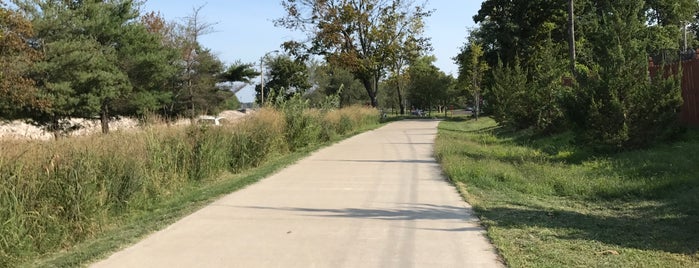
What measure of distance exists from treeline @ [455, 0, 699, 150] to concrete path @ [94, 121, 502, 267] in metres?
5.75

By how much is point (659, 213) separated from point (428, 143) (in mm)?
11935

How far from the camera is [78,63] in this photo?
21969mm

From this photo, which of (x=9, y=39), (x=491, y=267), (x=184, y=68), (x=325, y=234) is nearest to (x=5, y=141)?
(x=325, y=234)

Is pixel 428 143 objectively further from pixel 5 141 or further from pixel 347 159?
pixel 5 141

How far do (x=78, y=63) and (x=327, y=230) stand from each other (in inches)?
766

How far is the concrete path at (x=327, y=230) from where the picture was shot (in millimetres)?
5066

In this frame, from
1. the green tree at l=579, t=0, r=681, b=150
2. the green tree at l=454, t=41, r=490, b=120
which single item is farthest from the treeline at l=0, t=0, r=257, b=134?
the green tree at l=454, t=41, r=490, b=120

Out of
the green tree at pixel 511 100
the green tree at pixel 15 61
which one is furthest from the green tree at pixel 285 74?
the green tree at pixel 15 61

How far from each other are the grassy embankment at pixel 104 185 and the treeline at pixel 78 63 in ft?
16.2

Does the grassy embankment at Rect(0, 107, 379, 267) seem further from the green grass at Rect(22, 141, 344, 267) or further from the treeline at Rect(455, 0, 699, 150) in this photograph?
the treeline at Rect(455, 0, 699, 150)

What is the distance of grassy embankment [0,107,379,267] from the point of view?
5473mm

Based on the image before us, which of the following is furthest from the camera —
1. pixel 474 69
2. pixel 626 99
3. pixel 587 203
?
pixel 474 69

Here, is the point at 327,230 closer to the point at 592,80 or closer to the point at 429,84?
the point at 592,80

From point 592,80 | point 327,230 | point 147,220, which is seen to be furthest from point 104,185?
point 592,80
